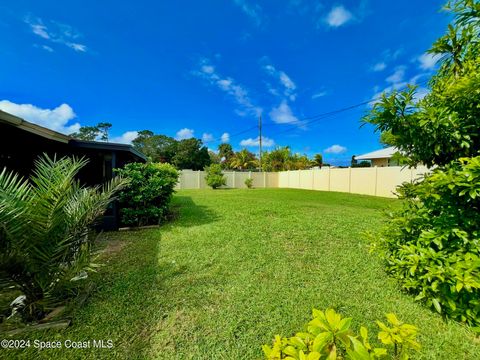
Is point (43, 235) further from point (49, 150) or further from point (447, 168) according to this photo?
point (49, 150)

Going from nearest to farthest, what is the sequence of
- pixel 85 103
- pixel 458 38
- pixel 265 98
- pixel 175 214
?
pixel 458 38
pixel 175 214
pixel 85 103
pixel 265 98

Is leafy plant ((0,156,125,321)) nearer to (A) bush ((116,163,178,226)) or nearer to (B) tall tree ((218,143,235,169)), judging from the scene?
(A) bush ((116,163,178,226))

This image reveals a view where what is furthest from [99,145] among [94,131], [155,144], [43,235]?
[94,131]

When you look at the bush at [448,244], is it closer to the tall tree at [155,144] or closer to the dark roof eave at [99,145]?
the dark roof eave at [99,145]

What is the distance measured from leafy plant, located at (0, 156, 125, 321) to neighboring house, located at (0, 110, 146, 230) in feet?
6.97

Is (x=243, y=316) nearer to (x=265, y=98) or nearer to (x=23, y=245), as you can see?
(x=23, y=245)

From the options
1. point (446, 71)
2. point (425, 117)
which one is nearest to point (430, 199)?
point (425, 117)

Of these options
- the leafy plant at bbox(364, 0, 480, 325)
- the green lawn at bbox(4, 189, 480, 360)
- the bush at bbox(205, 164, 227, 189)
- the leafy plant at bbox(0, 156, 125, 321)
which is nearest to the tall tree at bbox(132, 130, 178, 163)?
the bush at bbox(205, 164, 227, 189)

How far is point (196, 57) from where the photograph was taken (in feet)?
43.4

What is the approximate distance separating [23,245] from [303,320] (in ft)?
9.08

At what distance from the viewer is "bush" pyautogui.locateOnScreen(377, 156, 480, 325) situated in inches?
69.4

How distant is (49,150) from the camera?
5.26 metres

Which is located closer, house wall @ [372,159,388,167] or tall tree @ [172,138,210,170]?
house wall @ [372,159,388,167]

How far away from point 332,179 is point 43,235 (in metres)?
16.6
